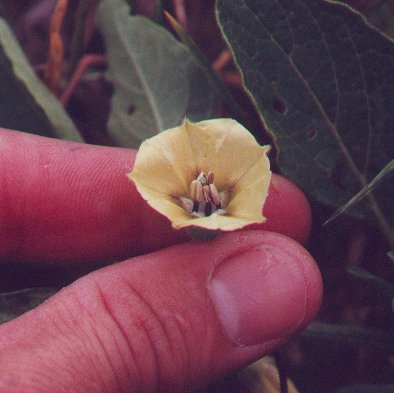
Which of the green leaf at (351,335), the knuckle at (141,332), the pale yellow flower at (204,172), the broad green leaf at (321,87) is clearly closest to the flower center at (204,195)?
the pale yellow flower at (204,172)

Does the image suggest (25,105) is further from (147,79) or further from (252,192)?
(252,192)

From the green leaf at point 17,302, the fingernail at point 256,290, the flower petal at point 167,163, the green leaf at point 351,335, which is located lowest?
the green leaf at point 351,335

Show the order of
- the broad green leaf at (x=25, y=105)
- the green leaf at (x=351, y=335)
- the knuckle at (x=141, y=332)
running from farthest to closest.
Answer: the broad green leaf at (x=25, y=105) < the green leaf at (x=351, y=335) < the knuckle at (x=141, y=332)

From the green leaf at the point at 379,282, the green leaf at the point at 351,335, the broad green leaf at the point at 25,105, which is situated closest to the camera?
the green leaf at the point at 379,282

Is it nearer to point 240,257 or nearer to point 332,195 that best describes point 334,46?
point 332,195

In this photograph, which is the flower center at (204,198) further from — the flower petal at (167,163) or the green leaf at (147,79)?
the green leaf at (147,79)

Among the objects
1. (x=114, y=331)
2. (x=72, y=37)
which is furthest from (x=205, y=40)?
(x=114, y=331)

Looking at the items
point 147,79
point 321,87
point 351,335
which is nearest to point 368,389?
point 351,335
